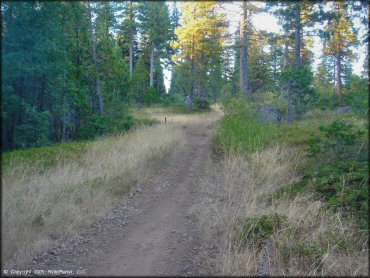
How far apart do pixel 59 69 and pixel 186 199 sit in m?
4.84

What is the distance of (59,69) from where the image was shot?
7898 millimetres

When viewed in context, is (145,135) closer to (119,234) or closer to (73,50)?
(73,50)

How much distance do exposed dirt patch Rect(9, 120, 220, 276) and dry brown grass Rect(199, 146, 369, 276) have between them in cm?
42

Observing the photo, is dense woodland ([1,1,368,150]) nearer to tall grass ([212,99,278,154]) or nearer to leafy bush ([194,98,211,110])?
tall grass ([212,99,278,154])

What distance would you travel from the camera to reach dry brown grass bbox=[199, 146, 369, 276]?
349 cm

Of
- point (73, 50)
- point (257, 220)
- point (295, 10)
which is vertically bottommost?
point (257, 220)

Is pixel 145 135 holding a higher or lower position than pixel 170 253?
higher

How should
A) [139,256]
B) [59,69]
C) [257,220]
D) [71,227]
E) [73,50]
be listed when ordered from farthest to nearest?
[73,50] < [59,69] < [71,227] < [257,220] < [139,256]

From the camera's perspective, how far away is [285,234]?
13.6 feet

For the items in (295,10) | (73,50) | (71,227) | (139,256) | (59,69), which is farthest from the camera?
(73,50)

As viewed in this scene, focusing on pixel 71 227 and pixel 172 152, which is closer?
pixel 71 227

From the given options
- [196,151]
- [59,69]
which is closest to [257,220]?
[59,69]

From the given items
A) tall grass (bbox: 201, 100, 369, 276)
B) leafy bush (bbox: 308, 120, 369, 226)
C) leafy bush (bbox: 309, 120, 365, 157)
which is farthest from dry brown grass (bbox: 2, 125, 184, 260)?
leafy bush (bbox: 309, 120, 365, 157)

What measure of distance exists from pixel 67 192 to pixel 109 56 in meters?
7.86
